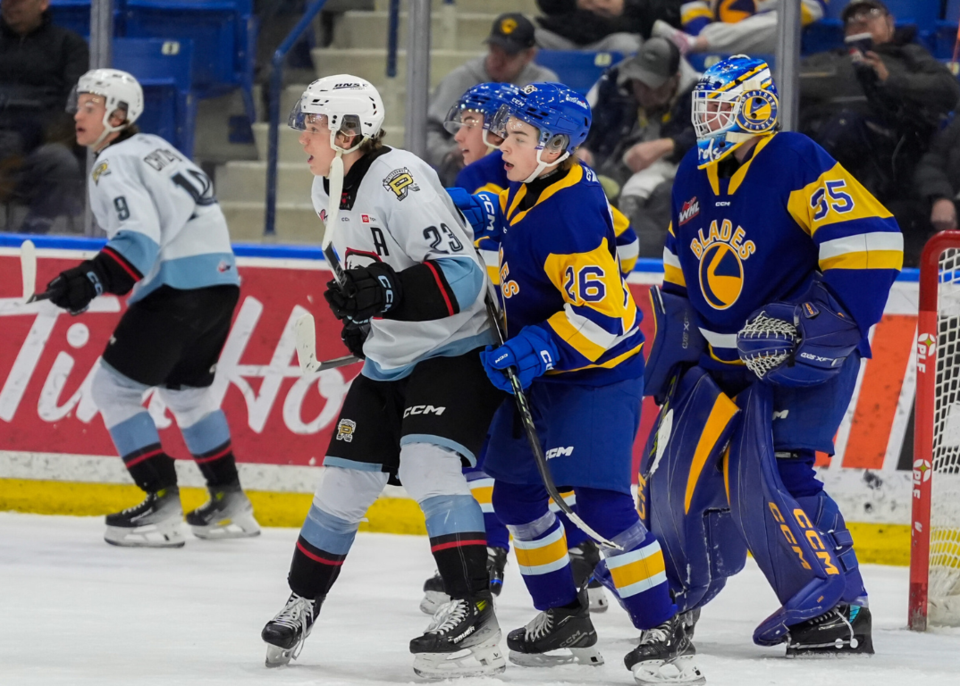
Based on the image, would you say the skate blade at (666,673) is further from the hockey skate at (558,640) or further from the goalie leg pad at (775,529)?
the goalie leg pad at (775,529)

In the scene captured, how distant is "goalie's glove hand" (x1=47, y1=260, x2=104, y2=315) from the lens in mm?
4594

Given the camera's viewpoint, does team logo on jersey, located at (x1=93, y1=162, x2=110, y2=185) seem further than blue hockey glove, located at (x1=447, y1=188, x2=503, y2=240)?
Yes

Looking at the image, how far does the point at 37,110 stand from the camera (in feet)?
19.0

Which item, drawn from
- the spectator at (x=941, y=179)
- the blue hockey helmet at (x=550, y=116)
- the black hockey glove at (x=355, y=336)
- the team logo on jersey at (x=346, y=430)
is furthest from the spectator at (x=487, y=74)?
the team logo on jersey at (x=346, y=430)

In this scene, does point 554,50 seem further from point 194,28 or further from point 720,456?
point 720,456

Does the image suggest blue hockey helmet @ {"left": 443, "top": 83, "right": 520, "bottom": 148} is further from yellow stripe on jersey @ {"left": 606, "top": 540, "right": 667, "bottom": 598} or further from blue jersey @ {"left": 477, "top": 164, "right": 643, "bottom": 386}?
yellow stripe on jersey @ {"left": 606, "top": 540, "right": 667, "bottom": 598}

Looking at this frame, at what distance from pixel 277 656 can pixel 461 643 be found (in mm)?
441

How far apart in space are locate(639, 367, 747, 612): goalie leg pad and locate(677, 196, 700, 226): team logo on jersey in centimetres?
38

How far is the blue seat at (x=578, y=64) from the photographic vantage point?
540 centimetres

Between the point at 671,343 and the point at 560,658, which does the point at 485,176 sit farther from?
the point at 560,658

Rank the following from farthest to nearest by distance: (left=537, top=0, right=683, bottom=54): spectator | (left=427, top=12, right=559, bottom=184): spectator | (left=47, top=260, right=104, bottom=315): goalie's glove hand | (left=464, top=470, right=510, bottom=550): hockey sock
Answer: (left=427, top=12, right=559, bottom=184): spectator → (left=537, top=0, right=683, bottom=54): spectator → (left=47, top=260, right=104, bottom=315): goalie's glove hand → (left=464, top=470, right=510, bottom=550): hockey sock

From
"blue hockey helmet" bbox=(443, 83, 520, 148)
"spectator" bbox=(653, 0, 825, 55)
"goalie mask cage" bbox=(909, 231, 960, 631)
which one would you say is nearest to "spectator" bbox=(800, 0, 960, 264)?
"spectator" bbox=(653, 0, 825, 55)

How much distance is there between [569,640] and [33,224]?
3393 millimetres

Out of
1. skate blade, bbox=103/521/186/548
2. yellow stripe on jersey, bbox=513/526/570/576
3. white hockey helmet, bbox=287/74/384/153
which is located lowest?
skate blade, bbox=103/521/186/548
